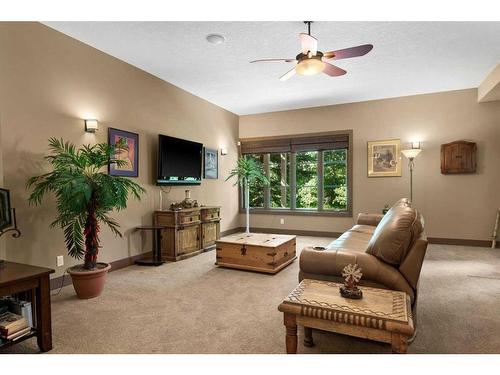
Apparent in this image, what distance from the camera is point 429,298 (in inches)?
117

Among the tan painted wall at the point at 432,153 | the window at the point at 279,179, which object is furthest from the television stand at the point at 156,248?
the tan painted wall at the point at 432,153

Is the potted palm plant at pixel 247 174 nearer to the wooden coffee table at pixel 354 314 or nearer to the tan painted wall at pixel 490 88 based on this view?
the tan painted wall at pixel 490 88

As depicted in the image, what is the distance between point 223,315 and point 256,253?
1.35 metres

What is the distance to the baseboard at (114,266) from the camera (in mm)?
3311

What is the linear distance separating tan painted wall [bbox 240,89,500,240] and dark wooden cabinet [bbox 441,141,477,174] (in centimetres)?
12

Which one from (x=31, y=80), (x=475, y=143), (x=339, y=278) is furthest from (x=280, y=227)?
(x=31, y=80)

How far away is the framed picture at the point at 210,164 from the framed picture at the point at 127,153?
179cm

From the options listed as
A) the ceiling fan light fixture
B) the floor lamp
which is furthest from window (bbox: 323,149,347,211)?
the ceiling fan light fixture

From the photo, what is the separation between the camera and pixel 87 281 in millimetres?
2979

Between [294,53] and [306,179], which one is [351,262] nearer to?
[294,53]

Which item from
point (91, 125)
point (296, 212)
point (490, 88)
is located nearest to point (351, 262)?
point (91, 125)

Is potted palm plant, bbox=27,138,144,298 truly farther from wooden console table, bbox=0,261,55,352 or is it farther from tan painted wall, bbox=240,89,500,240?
tan painted wall, bbox=240,89,500,240
